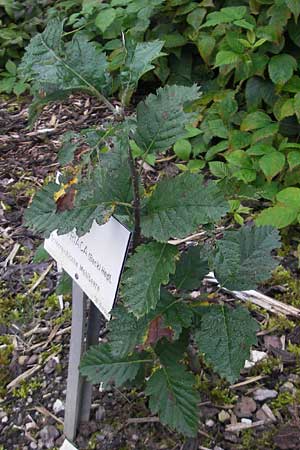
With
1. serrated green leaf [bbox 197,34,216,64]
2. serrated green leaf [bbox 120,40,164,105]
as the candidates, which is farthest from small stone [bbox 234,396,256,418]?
serrated green leaf [bbox 197,34,216,64]

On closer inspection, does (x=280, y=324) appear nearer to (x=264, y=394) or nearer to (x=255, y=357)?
(x=255, y=357)

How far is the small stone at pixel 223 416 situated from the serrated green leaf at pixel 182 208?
2.22 ft

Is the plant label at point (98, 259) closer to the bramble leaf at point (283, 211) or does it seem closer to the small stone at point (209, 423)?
the small stone at point (209, 423)

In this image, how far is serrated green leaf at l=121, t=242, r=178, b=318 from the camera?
1.13 m

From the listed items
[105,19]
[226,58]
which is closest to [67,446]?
[226,58]

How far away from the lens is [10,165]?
2.85 meters

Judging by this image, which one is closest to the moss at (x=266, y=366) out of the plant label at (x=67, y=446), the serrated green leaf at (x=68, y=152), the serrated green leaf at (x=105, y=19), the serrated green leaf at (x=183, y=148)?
the plant label at (x=67, y=446)

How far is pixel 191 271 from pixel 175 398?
0.25 meters

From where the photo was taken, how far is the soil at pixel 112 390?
162 centimetres

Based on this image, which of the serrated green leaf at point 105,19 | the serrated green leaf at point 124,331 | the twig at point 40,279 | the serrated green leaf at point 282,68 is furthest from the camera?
the serrated green leaf at point 105,19

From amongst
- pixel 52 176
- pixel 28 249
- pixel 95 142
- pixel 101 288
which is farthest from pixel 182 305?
pixel 52 176

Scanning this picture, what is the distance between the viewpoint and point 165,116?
1.16m

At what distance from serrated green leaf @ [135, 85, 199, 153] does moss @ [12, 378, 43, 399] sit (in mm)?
891

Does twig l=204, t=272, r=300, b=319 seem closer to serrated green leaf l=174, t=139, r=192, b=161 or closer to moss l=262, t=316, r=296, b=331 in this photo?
moss l=262, t=316, r=296, b=331
